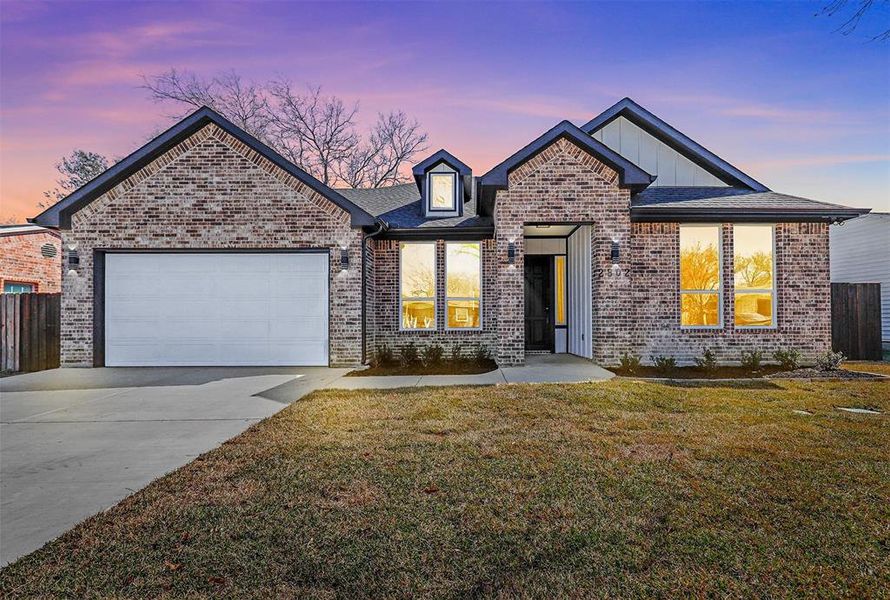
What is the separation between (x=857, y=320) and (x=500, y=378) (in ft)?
32.6

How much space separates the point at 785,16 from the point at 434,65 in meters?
8.15

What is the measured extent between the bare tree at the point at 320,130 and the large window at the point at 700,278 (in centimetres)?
1893

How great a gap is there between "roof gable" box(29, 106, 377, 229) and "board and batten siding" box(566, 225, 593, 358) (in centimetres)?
495

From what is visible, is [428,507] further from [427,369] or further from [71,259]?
[71,259]

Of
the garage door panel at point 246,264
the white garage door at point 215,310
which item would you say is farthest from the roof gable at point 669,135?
the garage door panel at point 246,264

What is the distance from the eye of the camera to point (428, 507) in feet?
10.2

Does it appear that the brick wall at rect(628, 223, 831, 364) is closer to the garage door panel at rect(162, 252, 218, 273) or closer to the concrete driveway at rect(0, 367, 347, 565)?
the concrete driveway at rect(0, 367, 347, 565)

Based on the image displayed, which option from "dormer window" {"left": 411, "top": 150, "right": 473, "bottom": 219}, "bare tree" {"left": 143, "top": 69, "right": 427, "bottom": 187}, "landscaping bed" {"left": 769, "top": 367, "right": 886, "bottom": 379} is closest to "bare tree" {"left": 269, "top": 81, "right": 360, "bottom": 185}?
"bare tree" {"left": 143, "top": 69, "right": 427, "bottom": 187}

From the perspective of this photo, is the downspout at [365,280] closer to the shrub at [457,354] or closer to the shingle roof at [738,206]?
the shrub at [457,354]

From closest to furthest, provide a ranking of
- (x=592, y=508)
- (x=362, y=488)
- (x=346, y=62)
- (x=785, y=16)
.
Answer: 1. (x=592, y=508)
2. (x=362, y=488)
3. (x=785, y=16)
4. (x=346, y=62)

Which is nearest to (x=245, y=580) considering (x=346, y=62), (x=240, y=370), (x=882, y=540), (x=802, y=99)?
(x=882, y=540)

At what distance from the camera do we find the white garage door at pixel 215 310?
10.3 meters

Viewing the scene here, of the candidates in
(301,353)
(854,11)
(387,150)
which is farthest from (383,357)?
(387,150)

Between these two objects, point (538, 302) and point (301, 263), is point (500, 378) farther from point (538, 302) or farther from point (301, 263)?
point (301, 263)
